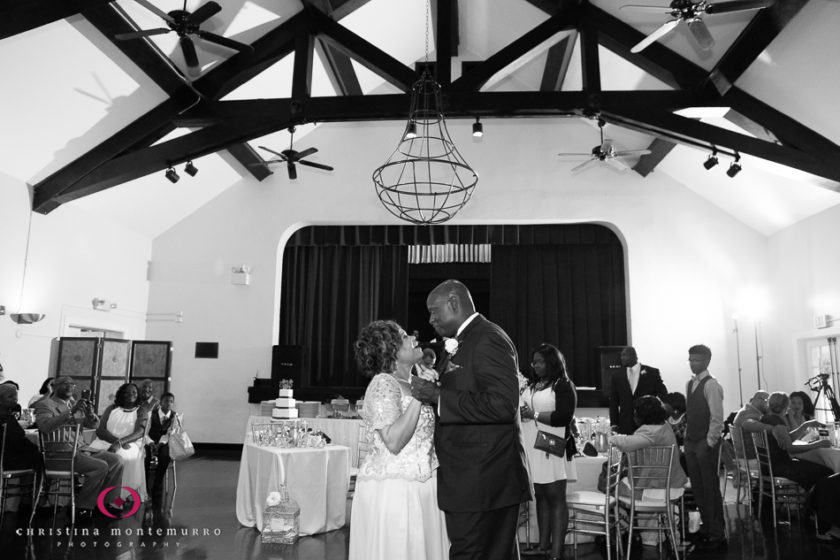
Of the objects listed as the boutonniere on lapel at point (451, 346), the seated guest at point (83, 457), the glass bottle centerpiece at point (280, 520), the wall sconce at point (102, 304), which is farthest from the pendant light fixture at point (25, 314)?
the boutonniere on lapel at point (451, 346)

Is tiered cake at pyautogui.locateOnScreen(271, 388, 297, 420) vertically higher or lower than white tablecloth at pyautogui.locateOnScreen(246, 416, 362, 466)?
higher

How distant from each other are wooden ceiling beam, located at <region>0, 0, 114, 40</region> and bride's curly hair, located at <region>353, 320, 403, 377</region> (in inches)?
207

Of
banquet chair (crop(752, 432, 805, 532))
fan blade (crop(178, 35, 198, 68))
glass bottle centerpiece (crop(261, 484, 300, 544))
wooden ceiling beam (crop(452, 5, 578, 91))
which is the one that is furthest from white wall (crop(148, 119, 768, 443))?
glass bottle centerpiece (crop(261, 484, 300, 544))

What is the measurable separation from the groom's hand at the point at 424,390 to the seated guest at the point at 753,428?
469 cm

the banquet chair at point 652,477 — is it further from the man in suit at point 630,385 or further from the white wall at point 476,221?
the white wall at point 476,221

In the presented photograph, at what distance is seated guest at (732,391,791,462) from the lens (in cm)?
589

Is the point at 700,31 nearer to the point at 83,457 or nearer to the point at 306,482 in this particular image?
the point at 306,482

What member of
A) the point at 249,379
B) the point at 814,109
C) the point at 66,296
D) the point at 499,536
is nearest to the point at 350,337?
the point at 249,379

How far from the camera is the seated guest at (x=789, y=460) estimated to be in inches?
229

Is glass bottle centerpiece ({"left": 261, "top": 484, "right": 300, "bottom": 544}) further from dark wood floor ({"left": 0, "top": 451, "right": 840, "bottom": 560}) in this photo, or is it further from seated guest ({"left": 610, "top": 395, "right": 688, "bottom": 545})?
seated guest ({"left": 610, "top": 395, "right": 688, "bottom": 545})

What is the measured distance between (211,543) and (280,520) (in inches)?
21.9

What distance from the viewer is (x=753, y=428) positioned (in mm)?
6152

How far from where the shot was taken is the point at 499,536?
8.45ft

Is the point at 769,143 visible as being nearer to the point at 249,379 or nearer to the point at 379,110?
the point at 379,110
